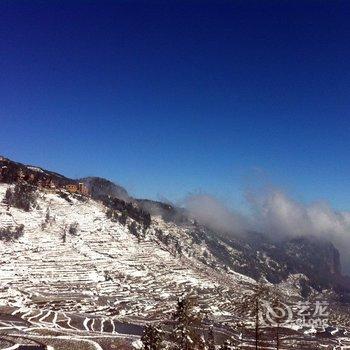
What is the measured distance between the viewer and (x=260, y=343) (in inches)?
4779

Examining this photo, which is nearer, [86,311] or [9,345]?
[9,345]

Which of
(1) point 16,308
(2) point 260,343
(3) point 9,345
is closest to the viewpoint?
(3) point 9,345

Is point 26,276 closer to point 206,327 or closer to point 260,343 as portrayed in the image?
point 206,327

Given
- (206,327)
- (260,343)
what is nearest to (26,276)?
(206,327)

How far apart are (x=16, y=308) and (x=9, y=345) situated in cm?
4716

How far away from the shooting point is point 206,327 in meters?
138

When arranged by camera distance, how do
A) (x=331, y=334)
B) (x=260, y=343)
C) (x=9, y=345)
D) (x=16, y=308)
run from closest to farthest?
(x=9, y=345) < (x=260, y=343) < (x=16, y=308) < (x=331, y=334)

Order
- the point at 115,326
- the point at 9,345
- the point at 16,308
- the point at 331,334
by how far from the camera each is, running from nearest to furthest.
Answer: the point at 9,345 → the point at 115,326 → the point at 16,308 → the point at 331,334

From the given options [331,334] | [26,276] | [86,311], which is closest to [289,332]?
[331,334]

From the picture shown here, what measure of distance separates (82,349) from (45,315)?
40.5 metres

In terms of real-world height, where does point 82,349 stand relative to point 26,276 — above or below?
below

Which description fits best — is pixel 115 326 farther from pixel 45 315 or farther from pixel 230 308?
pixel 230 308

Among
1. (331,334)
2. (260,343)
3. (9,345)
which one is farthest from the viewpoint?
(331,334)

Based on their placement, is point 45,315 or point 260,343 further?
point 45,315
